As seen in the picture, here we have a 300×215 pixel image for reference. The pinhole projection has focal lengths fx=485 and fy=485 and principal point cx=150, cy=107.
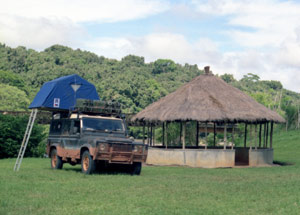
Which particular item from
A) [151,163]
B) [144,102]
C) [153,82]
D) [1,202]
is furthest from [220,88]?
[153,82]

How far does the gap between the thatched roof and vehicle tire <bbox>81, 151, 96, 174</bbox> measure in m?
9.98

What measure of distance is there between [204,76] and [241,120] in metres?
5.16

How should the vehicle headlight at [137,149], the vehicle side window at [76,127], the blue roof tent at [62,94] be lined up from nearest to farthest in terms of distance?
the vehicle headlight at [137,149] → the vehicle side window at [76,127] → the blue roof tent at [62,94]

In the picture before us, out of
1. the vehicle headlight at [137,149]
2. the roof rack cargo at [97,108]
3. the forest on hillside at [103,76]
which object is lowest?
the vehicle headlight at [137,149]

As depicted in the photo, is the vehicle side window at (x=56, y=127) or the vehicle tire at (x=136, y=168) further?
the vehicle side window at (x=56, y=127)

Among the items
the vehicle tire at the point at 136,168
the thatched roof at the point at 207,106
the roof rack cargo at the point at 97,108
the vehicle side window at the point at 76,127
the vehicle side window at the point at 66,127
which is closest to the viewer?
the vehicle tire at the point at 136,168

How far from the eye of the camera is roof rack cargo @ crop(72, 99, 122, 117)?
20344 mm

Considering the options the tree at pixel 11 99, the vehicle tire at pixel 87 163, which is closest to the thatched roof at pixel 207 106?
the vehicle tire at pixel 87 163

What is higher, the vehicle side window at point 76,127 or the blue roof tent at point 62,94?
the blue roof tent at point 62,94

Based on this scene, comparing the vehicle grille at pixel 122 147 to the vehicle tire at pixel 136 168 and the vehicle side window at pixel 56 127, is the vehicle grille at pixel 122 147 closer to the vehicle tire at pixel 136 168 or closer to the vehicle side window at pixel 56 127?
the vehicle tire at pixel 136 168

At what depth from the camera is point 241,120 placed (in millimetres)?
28484

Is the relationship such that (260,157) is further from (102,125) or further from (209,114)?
(102,125)

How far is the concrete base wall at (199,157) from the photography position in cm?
2777

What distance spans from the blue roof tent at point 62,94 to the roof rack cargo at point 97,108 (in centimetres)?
122
